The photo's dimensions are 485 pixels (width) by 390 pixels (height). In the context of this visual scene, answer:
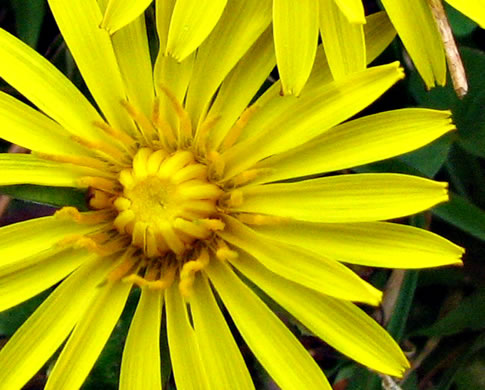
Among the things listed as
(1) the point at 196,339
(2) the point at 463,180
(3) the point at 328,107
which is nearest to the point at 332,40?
(3) the point at 328,107

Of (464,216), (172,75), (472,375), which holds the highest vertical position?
(172,75)

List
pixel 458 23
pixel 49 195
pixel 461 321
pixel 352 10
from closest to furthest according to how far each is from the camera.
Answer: pixel 352 10
pixel 49 195
pixel 458 23
pixel 461 321

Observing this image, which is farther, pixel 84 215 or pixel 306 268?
pixel 84 215

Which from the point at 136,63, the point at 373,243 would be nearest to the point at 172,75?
the point at 136,63

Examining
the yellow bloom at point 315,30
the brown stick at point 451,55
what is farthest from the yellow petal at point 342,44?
the brown stick at point 451,55

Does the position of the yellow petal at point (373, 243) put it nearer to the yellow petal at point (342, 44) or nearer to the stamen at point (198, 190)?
the stamen at point (198, 190)

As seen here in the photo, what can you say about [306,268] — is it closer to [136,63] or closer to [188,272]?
[188,272]
